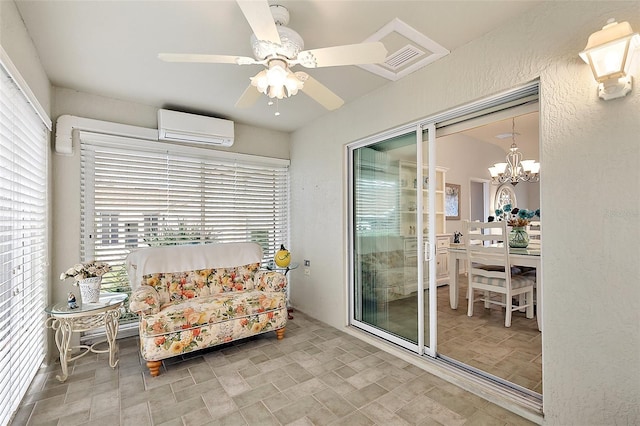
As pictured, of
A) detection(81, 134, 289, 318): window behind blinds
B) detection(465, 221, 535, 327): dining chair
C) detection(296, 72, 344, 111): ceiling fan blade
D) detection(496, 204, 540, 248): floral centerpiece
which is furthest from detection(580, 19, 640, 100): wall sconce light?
detection(81, 134, 289, 318): window behind blinds

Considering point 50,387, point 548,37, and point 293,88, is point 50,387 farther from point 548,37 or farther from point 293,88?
point 548,37

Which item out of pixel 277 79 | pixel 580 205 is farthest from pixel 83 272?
pixel 580 205

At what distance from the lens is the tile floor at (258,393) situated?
6.51ft

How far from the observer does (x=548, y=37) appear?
6.13 ft

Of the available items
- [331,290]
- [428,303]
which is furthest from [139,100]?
[428,303]

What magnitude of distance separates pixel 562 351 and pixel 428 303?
3.43ft

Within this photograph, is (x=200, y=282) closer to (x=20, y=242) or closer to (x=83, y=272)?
(x=83, y=272)

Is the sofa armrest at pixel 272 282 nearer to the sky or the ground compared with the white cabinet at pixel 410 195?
nearer to the ground

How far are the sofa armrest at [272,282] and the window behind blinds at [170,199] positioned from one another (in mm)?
932

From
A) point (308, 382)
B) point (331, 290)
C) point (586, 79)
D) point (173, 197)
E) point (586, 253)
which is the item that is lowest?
point (308, 382)

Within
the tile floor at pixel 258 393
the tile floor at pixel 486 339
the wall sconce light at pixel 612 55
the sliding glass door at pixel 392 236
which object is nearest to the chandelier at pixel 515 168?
the tile floor at pixel 486 339

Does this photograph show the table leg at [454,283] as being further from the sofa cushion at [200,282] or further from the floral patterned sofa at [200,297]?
the sofa cushion at [200,282]

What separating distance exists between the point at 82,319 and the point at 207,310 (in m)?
1.05

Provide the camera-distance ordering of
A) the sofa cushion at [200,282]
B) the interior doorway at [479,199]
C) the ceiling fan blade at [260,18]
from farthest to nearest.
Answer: the interior doorway at [479,199], the sofa cushion at [200,282], the ceiling fan blade at [260,18]
